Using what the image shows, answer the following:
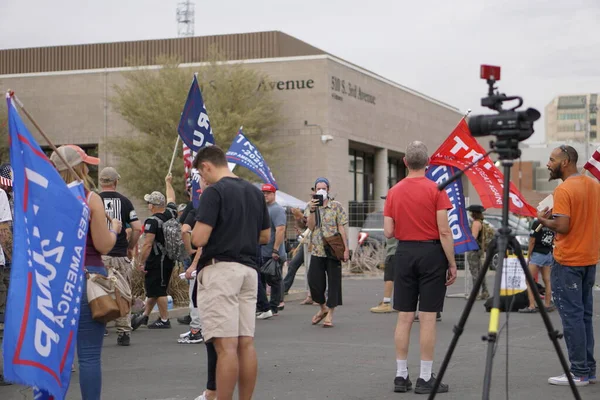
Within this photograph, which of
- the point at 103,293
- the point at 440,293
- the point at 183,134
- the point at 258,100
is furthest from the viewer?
the point at 258,100

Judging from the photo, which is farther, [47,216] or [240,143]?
[240,143]

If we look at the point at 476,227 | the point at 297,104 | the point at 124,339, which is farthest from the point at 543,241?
Answer: the point at 297,104

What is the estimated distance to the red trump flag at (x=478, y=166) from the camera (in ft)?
32.5

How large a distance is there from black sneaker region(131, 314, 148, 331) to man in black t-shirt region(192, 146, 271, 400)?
5.71 meters

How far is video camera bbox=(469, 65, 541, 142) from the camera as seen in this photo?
5.27 metres

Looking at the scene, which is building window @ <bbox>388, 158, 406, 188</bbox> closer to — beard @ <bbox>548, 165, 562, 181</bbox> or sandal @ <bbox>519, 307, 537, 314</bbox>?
sandal @ <bbox>519, 307, 537, 314</bbox>

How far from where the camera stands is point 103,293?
5.68 metres

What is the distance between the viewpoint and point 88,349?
5676mm

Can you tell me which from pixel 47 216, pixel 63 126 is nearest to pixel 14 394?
pixel 47 216

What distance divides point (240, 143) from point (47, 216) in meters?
9.52

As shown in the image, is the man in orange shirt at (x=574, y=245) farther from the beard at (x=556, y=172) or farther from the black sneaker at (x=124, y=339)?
the black sneaker at (x=124, y=339)

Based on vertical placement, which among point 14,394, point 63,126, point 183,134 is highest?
point 63,126

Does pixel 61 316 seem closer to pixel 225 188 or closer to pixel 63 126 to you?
pixel 225 188

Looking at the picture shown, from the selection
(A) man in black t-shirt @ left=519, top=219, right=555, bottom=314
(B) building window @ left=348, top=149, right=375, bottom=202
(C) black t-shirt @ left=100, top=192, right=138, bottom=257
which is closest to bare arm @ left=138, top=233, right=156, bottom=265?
(C) black t-shirt @ left=100, top=192, right=138, bottom=257
